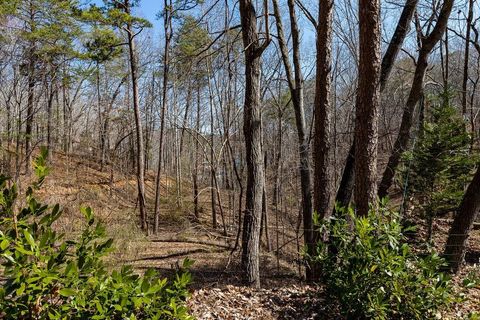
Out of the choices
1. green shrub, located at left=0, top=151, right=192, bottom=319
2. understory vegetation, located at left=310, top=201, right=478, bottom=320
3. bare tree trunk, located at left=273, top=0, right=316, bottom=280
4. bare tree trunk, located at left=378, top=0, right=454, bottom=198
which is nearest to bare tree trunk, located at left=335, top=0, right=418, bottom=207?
bare tree trunk, located at left=378, top=0, right=454, bottom=198

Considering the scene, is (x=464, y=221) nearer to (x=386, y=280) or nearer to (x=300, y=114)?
(x=300, y=114)

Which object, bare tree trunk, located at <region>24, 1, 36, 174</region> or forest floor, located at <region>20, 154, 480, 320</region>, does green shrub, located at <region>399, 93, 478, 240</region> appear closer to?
forest floor, located at <region>20, 154, 480, 320</region>

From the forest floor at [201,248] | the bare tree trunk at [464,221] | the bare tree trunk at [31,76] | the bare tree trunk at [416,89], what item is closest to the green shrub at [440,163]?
the bare tree trunk at [416,89]

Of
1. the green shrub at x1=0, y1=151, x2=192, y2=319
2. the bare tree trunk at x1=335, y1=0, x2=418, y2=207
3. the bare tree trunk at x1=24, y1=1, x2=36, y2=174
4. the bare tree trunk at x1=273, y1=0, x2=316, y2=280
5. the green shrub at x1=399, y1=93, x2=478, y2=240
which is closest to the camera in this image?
the green shrub at x1=0, y1=151, x2=192, y2=319

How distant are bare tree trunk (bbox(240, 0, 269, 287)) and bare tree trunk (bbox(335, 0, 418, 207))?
1.24m

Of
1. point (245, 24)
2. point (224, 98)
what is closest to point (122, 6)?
point (224, 98)

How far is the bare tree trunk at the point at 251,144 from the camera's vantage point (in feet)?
18.0

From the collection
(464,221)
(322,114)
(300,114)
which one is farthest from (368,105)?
(300,114)

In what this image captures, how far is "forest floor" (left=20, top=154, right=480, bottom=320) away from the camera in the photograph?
11.6 ft

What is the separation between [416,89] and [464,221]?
2974mm

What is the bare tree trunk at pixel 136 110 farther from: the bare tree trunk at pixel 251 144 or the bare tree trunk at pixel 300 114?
the bare tree trunk at pixel 251 144

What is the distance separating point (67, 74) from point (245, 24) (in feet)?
45.1

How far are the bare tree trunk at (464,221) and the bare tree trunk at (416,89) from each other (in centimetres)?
182

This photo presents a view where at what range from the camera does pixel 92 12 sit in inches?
434
